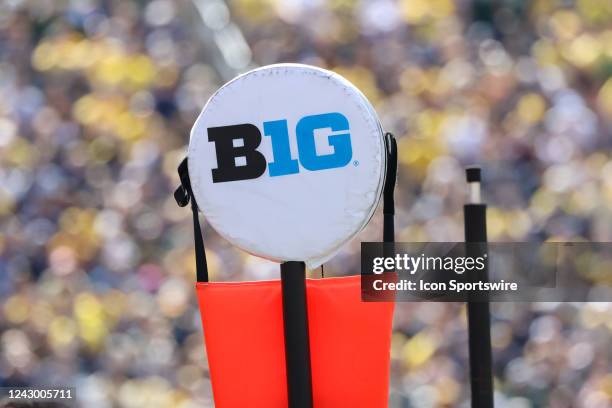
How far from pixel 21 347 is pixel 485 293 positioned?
237 cm

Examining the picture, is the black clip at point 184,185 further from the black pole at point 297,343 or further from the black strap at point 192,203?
the black pole at point 297,343

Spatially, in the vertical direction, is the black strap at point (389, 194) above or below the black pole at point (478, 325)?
above

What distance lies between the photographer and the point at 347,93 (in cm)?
158

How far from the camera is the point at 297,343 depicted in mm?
1563

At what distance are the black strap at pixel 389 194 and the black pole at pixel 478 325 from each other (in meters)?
0.32

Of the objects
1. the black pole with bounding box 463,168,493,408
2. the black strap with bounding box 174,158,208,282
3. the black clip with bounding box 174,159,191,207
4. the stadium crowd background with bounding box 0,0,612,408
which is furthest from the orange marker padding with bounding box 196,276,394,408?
the stadium crowd background with bounding box 0,0,612,408

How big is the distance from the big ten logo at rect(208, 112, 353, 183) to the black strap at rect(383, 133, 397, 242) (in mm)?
98

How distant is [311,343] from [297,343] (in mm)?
60

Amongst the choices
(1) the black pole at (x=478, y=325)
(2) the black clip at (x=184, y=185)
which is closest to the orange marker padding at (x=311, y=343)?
(2) the black clip at (x=184, y=185)

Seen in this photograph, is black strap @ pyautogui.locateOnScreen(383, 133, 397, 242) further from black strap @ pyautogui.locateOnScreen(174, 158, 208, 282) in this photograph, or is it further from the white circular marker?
black strap @ pyautogui.locateOnScreen(174, 158, 208, 282)

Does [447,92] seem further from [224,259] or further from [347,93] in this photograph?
[347,93]

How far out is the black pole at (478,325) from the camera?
1.91 m

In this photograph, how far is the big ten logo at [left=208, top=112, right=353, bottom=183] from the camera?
61.5 inches

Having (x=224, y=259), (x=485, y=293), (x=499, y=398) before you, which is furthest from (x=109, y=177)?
(x=485, y=293)
